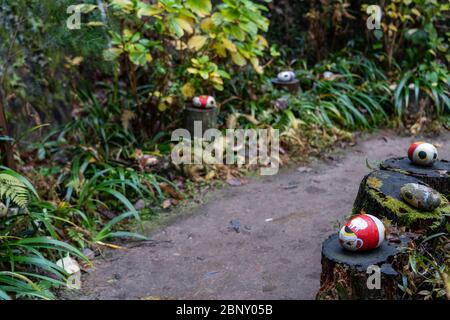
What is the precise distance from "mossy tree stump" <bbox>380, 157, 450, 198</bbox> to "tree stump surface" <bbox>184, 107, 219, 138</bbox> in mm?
2211

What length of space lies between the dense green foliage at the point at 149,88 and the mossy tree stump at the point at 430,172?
0.51 meters

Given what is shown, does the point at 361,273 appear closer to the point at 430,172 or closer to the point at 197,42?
the point at 430,172

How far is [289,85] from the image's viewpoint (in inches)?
254

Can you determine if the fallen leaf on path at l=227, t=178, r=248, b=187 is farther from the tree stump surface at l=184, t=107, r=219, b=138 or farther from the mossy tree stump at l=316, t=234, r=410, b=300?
the mossy tree stump at l=316, t=234, r=410, b=300

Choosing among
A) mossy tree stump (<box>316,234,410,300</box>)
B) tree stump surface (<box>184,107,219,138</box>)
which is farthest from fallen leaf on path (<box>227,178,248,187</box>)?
mossy tree stump (<box>316,234,410,300</box>)

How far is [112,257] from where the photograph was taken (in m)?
3.81

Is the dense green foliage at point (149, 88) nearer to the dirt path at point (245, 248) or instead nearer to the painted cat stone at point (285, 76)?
the painted cat stone at point (285, 76)

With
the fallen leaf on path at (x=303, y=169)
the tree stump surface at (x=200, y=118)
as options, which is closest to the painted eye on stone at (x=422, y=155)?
the fallen leaf on path at (x=303, y=169)

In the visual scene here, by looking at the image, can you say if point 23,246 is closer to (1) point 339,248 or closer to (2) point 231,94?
(1) point 339,248

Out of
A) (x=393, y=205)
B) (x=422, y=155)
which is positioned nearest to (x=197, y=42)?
(x=422, y=155)
